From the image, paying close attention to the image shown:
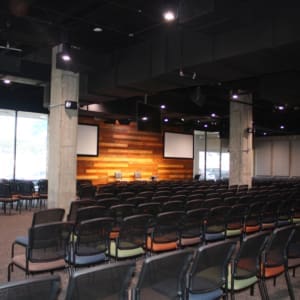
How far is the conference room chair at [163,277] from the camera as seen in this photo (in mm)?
2539

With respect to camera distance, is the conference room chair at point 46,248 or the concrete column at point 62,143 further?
the concrete column at point 62,143

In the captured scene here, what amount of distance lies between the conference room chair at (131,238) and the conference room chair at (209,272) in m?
1.33

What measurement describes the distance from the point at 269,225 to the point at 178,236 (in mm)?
2408

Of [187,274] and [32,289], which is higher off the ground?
[32,289]

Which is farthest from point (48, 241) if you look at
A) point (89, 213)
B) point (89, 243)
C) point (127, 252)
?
point (89, 213)

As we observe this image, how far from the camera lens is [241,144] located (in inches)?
591

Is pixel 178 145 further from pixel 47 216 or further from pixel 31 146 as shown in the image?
pixel 47 216

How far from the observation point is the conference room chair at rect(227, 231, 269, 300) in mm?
3248

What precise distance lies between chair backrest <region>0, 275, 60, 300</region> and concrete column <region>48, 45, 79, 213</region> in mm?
7649

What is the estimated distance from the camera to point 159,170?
72.7ft

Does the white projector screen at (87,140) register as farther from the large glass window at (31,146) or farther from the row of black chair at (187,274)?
the row of black chair at (187,274)

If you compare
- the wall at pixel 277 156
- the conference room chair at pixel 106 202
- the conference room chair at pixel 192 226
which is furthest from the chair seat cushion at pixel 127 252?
the wall at pixel 277 156

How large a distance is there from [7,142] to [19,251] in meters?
10.3

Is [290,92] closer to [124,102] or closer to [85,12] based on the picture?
[85,12]
